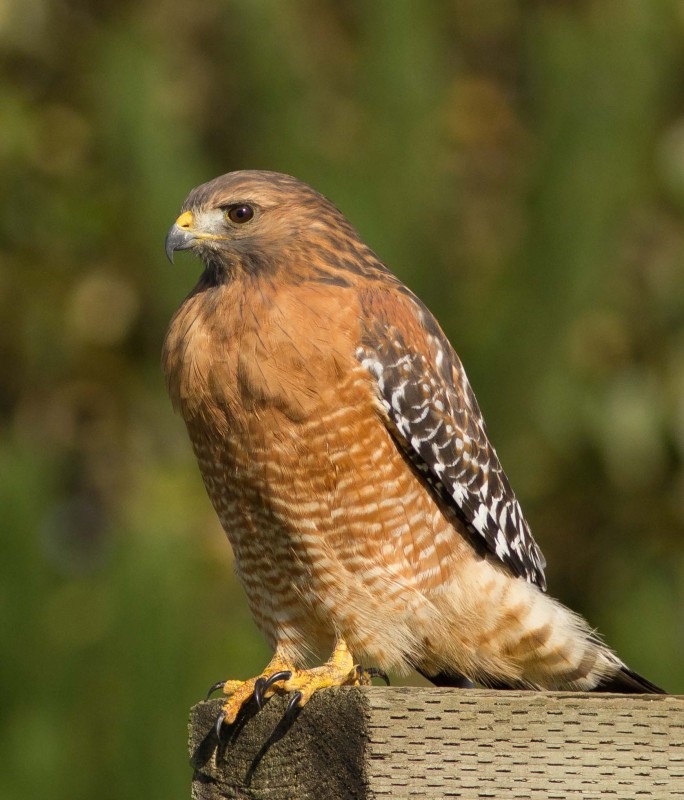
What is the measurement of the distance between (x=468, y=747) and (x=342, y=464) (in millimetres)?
1149

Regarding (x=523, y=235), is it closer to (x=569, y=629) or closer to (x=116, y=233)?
(x=116, y=233)

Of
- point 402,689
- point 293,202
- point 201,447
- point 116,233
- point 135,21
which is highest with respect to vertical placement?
point 135,21

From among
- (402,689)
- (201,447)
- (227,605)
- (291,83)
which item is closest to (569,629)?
(201,447)

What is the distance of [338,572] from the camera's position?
145 inches

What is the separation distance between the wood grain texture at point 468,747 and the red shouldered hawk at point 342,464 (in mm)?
615

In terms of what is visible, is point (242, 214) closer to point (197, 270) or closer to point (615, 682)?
point (615, 682)

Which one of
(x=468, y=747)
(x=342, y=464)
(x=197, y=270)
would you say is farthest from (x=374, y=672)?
(x=197, y=270)

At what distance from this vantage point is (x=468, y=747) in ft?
8.43

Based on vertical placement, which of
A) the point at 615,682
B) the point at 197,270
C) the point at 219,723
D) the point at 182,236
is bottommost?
the point at 615,682

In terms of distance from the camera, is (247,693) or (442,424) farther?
(442,424)

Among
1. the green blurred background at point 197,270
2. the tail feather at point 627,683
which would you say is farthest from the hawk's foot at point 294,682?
the green blurred background at point 197,270

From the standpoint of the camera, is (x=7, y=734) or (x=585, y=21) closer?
(x=7, y=734)

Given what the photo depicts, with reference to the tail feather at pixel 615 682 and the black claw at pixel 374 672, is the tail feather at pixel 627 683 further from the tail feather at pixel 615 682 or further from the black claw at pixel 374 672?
the black claw at pixel 374 672

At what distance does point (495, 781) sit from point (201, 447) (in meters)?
1.52
